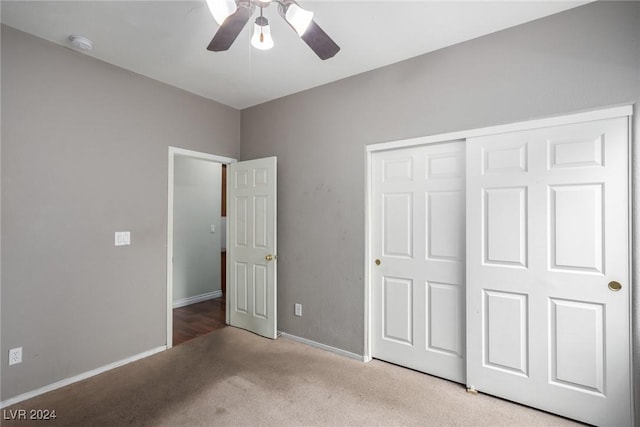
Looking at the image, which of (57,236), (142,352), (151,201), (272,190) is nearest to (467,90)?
(272,190)

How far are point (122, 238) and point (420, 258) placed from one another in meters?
2.60

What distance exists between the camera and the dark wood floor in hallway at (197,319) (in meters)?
3.46

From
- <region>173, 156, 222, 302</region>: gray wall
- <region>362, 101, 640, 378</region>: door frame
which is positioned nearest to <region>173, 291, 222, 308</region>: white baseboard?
<region>173, 156, 222, 302</region>: gray wall

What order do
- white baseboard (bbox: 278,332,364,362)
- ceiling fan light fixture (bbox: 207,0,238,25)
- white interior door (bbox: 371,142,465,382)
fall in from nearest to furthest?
ceiling fan light fixture (bbox: 207,0,238,25), white interior door (bbox: 371,142,465,382), white baseboard (bbox: 278,332,364,362)

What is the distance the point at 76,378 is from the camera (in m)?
2.45

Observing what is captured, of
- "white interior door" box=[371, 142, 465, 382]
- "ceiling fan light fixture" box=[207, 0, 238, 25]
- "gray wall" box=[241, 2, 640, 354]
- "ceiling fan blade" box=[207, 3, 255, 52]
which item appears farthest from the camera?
"white interior door" box=[371, 142, 465, 382]

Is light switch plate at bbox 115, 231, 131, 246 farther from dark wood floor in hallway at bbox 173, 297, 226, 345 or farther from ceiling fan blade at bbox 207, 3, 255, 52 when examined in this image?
ceiling fan blade at bbox 207, 3, 255, 52

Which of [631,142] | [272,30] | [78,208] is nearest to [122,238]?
[78,208]

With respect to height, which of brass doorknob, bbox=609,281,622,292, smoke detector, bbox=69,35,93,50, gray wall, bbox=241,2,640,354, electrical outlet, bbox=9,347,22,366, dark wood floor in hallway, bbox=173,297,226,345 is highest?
smoke detector, bbox=69,35,93,50

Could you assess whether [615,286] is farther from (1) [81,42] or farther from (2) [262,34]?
(1) [81,42]

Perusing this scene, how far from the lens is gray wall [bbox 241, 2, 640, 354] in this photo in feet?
6.32

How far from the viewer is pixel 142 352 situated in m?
2.89

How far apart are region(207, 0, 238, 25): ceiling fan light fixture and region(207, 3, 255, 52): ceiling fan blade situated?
Answer: 0.05 m

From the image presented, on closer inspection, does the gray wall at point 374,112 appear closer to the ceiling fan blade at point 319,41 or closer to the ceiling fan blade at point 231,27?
the ceiling fan blade at point 319,41
